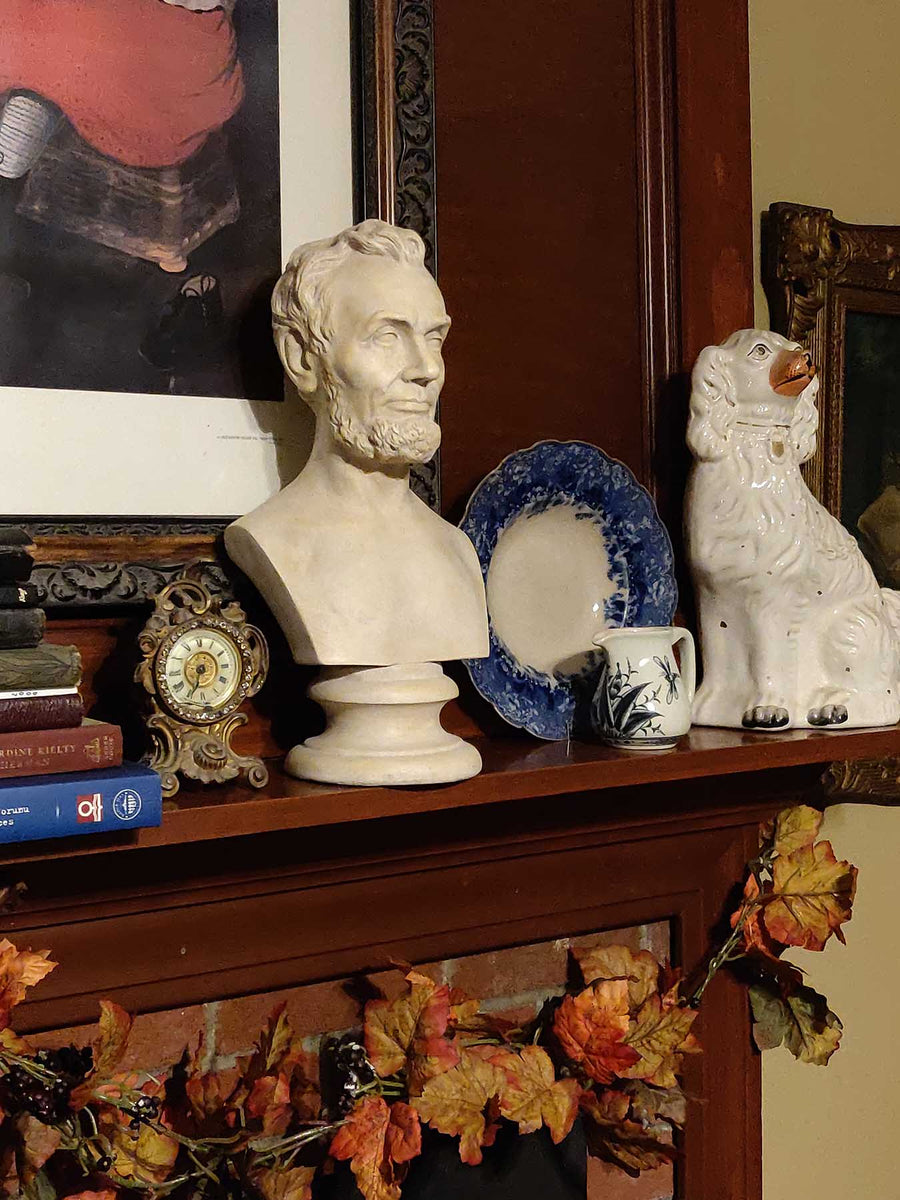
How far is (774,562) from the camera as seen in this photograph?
4.75 feet

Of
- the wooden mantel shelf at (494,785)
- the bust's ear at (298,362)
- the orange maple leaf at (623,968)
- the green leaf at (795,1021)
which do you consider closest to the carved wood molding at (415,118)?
the bust's ear at (298,362)

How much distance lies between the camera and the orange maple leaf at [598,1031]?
136cm

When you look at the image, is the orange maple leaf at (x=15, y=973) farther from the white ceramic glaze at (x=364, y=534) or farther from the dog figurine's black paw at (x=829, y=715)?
the dog figurine's black paw at (x=829, y=715)

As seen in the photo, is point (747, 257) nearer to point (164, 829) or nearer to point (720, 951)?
point (720, 951)

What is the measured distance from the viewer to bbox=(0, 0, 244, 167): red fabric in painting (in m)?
1.19

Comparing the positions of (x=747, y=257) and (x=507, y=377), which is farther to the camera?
(x=747, y=257)

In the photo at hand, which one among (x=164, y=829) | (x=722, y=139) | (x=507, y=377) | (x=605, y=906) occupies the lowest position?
(x=605, y=906)

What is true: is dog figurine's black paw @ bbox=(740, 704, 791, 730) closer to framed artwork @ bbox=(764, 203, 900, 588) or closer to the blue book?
framed artwork @ bbox=(764, 203, 900, 588)

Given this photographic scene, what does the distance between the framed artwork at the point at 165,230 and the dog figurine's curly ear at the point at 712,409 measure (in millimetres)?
391

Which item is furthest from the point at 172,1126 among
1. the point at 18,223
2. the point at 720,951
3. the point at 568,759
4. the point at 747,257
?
the point at 747,257

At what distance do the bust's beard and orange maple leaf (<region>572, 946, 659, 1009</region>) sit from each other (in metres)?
0.64

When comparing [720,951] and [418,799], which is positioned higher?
[418,799]

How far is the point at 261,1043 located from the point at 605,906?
47 cm

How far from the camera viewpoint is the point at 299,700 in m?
1.36
